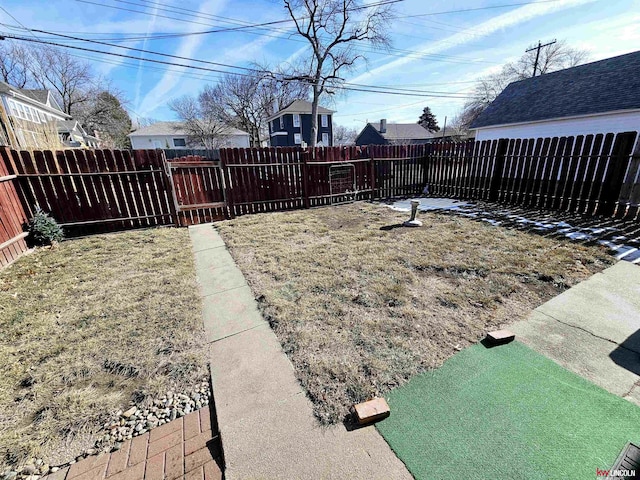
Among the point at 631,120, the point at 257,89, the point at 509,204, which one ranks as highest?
the point at 257,89

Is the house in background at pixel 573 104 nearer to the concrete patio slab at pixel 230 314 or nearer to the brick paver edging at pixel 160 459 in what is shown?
the concrete patio slab at pixel 230 314

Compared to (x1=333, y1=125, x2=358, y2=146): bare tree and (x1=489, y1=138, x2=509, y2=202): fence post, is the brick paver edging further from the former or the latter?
(x1=333, y1=125, x2=358, y2=146): bare tree

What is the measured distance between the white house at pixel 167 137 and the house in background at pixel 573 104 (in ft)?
90.7

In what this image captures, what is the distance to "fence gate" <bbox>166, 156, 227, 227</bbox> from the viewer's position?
654 centimetres

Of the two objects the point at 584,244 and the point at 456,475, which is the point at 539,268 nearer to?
the point at 584,244

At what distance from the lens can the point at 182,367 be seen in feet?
7.00

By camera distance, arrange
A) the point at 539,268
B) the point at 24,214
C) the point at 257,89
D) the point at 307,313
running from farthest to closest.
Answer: the point at 257,89 < the point at 24,214 < the point at 539,268 < the point at 307,313

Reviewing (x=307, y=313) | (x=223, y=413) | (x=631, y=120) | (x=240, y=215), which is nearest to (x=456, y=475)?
(x=223, y=413)

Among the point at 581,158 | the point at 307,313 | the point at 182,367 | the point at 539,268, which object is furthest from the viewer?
the point at 581,158

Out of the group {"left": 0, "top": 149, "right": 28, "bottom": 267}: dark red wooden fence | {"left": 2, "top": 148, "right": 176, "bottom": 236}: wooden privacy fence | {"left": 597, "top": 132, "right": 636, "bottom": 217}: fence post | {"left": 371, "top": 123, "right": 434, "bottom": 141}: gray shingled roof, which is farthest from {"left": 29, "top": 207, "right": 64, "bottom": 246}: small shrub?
{"left": 371, "top": 123, "right": 434, "bottom": 141}: gray shingled roof

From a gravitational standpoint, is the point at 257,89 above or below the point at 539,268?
above

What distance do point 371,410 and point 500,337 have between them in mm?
1346

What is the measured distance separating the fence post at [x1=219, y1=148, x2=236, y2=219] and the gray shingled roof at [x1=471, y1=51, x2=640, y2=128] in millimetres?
14509

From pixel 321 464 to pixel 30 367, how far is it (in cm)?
246
